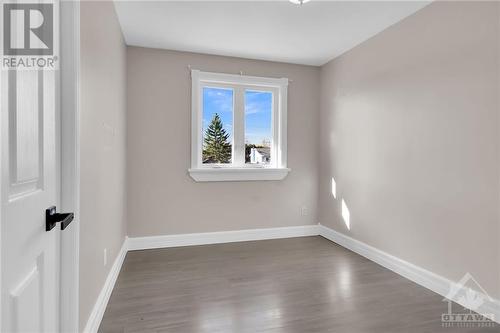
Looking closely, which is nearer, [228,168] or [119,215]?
[119,215]

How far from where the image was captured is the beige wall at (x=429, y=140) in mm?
2082

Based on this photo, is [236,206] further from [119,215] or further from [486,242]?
[486,242]

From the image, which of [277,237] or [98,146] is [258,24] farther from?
[277,237]

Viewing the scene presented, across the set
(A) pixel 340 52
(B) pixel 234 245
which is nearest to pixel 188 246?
(B) pixel 234 245

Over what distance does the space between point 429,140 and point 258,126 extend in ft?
6.93

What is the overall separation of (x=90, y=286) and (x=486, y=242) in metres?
2.70

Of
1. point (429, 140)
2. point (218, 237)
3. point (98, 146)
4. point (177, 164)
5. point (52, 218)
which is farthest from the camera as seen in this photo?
point (218, 237)

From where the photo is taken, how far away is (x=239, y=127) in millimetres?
3871

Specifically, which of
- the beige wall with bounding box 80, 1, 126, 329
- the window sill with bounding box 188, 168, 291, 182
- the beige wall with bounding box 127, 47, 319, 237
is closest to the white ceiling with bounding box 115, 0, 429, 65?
the beige wall with bounding box 127, 47, 319, 237

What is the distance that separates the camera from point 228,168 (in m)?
3.77

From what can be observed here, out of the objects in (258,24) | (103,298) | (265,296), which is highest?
(258,24)

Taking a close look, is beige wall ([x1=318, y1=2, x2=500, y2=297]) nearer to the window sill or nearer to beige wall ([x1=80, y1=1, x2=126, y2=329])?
the window sill

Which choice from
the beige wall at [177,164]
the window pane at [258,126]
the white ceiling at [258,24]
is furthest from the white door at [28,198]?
the window pane at [258,126]

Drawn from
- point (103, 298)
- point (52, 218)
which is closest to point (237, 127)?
point (103, 298)
